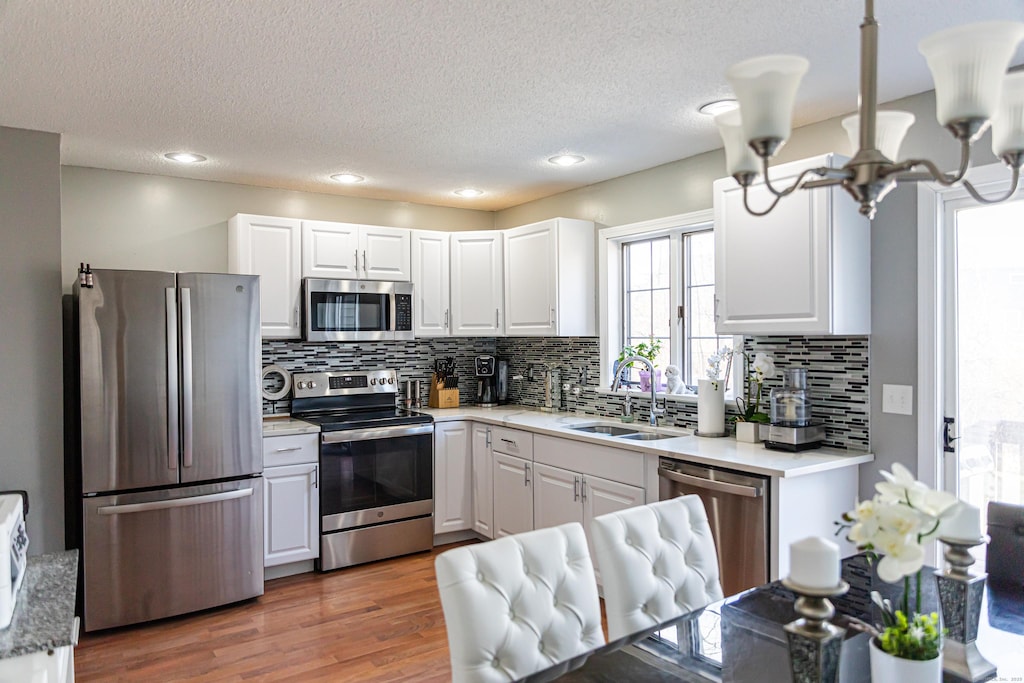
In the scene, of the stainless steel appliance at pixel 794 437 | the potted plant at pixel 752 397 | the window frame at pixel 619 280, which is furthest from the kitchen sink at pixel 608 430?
the stainless steel appliance at pixel 794 437

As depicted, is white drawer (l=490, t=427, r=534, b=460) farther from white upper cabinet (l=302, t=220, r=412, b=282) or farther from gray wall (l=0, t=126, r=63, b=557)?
gray wall (l=0, t=126, r=63, b=557)

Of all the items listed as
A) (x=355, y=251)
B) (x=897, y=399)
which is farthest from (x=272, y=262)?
(x=897, y=399)

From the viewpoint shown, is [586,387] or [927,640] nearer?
[927,640]

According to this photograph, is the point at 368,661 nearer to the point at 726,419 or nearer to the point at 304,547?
the point at 304,547

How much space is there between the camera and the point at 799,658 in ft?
4.06

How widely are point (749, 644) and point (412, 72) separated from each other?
2143mm

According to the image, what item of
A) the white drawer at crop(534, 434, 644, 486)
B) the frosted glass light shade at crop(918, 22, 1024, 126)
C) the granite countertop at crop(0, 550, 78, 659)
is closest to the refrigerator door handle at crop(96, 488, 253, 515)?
the granite countertop at crop(0, 550, 78, 659)

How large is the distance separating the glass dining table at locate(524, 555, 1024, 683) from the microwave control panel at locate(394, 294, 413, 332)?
10.3 ft

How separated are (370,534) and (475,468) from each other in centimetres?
78

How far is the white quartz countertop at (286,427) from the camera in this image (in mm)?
3785

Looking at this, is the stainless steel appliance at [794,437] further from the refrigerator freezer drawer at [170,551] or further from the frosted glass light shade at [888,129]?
the refrigerator freezer drawer at [170,551]

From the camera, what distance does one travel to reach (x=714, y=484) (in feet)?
9.18

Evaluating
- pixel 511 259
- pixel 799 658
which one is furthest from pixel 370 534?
pixel 799 658

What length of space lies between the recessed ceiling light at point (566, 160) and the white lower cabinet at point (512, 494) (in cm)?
172
